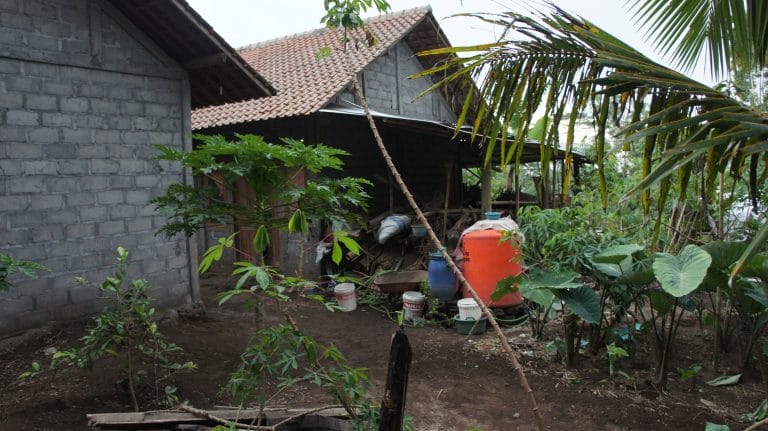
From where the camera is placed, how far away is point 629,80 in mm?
1823

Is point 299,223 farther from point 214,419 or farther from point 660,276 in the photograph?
point 660,276

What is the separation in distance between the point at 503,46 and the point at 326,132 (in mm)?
6577

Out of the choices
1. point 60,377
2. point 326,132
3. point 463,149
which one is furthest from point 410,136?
point 60,377

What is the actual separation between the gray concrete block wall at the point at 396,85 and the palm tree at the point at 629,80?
740 cm

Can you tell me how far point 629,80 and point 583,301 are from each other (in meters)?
2.95

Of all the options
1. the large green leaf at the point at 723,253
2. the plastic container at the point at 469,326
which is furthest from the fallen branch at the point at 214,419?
the plastic container at the point at 469,326

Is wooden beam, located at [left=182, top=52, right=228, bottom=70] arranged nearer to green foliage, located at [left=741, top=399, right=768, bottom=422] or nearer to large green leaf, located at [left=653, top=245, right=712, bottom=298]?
large green leaf, located at [left=653, top=245, right=712, bottom=298]

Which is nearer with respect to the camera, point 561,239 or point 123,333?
point 123,333

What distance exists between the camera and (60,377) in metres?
4.02

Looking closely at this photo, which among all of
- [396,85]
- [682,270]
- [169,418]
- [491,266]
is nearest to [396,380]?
[169,418]

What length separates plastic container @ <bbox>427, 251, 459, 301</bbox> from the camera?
6.46 m

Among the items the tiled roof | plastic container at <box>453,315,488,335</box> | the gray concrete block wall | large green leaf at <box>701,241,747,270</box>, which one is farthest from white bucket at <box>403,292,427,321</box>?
the gray concrete block wall

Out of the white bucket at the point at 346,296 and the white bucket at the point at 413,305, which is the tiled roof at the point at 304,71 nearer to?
the white bucket at the point at 346,296

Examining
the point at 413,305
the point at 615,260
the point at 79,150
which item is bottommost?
the point at 413,305
